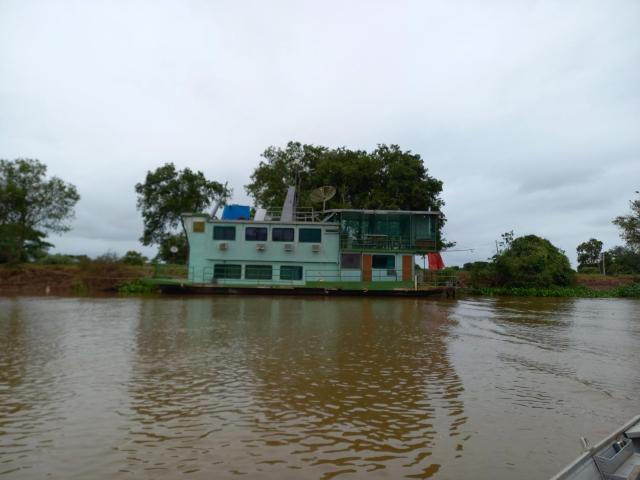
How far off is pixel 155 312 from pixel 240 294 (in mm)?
10421

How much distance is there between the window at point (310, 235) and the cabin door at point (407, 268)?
19.1 feet

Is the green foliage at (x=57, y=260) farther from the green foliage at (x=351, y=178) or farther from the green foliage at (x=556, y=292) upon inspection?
the green foliage at (x=556, y=292)

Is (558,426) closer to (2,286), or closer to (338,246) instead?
(338,246)

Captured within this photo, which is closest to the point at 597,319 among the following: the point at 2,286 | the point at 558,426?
the point at 558,426

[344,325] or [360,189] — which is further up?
[360,189]

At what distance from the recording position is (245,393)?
6262mm

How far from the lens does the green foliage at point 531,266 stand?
113 feet

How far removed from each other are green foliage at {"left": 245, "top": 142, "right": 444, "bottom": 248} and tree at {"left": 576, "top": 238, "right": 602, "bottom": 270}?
131 feet

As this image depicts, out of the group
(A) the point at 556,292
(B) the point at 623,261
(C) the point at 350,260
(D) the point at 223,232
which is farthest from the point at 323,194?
(B) the point at 623,261

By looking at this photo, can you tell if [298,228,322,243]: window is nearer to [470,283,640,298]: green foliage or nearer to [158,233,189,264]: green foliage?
[470,283,640,298]: green foliage

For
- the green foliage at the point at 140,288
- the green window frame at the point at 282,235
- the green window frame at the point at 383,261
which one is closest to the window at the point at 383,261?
the green window frame at the point at 383,261

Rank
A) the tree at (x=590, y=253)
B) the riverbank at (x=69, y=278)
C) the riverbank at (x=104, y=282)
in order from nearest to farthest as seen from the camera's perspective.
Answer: the riverbank at (x=104, y=282), the riverbank at (x=69, y=278), the tree at (x=590, y=253)

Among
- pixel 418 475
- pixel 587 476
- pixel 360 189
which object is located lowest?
pixel 418 475

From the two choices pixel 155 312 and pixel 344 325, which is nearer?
pixel 344 325
